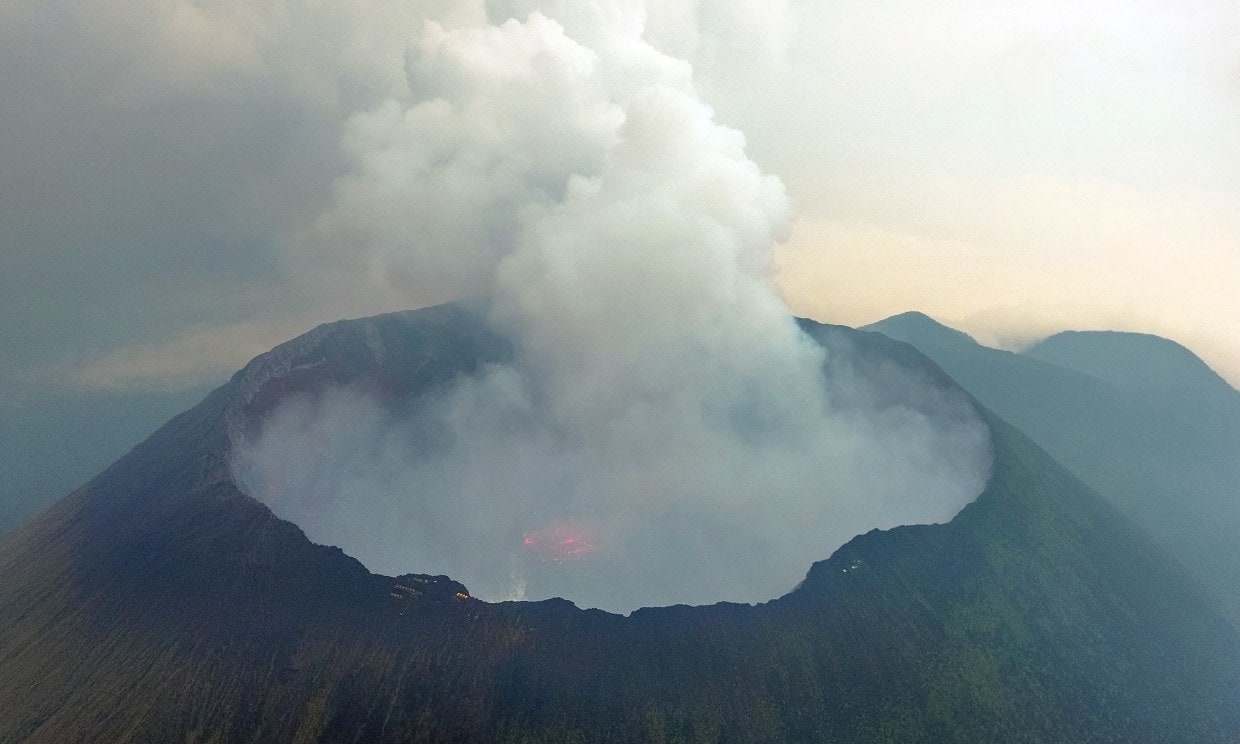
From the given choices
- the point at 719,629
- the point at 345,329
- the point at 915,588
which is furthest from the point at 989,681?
the point at 345,329

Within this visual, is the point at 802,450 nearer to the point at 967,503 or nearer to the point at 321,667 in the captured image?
the point at 967,503

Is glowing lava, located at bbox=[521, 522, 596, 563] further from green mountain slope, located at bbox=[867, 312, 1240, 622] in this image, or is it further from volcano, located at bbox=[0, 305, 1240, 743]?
green mountain slope, located at bbox=[867, 312, 1240, 622]

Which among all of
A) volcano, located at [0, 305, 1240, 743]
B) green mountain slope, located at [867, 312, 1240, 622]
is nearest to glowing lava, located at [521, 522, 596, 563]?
volcano, located at [0, 305, 1240, 743]

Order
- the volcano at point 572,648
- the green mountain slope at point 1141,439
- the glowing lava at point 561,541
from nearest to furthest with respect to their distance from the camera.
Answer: the volcano at point 572,648, the glowing lava at point 561,541, the green mountain slope at point 1141,439

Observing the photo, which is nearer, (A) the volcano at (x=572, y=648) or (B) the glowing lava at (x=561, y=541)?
(A) the volcano at (x=572, y=648)

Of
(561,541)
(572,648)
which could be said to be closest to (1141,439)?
(561,541)

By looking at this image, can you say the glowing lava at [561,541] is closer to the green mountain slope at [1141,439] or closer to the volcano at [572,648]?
the volcano at [572,648]

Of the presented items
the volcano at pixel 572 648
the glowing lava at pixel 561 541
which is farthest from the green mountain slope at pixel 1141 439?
the glowing lava at pixel 561 541
